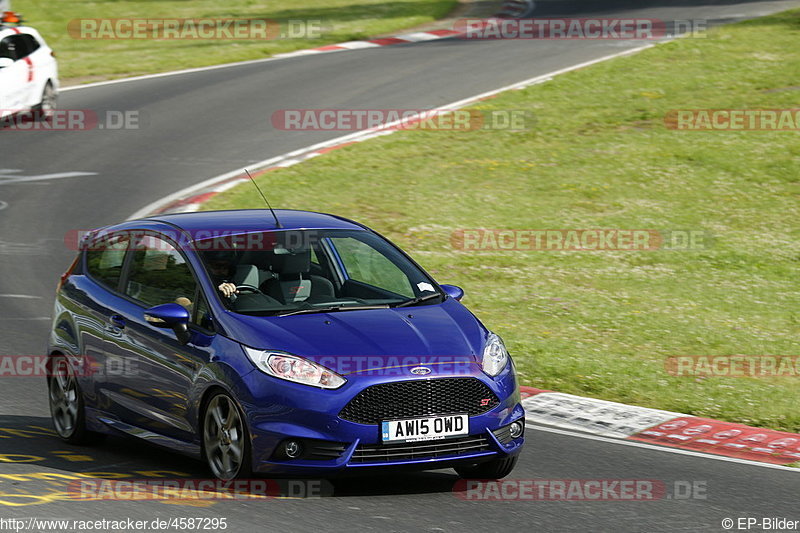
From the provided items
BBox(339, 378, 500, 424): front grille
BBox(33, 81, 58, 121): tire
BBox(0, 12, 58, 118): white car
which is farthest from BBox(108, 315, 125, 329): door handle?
BBox(33, 81, 58, 121): tire

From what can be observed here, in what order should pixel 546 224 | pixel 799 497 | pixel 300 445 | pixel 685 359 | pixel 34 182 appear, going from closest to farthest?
1. pixel 300 445
2. pixel 799 497
3. pixel 685 359
4. pixel 546 224
5. pixel 34 182

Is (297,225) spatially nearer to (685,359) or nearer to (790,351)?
(685,359)

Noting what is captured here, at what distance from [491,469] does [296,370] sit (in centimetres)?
152

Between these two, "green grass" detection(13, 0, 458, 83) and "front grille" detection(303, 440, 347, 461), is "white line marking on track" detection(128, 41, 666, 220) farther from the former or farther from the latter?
"front grille" detection(303, 440, 347, 461)

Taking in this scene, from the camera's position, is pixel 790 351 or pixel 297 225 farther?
pixel 790 351

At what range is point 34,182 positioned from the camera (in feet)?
64.5

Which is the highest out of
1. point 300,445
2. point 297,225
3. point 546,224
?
point 297,225

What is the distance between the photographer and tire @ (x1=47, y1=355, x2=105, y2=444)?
29.5 ft

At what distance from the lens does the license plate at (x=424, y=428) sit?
7176 millimetres

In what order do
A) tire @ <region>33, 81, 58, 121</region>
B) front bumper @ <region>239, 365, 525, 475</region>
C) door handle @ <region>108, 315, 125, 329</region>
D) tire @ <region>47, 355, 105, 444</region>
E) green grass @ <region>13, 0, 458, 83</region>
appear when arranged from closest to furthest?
front bumper @ <region>239, 365, 525, 475</region> < door handle @ <region>108, 315, 125, 329</region> < tire @ <region>47, 355, 105, 444</region> < tire @ <region>33, 81, 58, 121</region> < green grass @ <region>13, 0, 458, 83</region>

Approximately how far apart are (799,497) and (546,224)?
33.9ft

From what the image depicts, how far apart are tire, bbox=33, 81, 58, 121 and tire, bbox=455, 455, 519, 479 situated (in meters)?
17.4

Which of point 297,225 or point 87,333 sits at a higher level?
point 297,225

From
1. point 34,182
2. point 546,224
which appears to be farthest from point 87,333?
point 34,182
